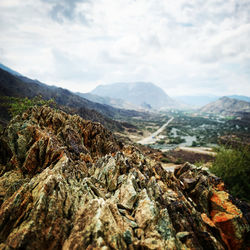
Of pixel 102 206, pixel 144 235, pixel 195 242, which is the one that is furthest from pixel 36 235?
pixel 195 242

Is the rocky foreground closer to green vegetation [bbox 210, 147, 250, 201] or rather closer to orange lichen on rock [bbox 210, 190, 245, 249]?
orange lichen on rock [bbox 210, 190, 245, 249]

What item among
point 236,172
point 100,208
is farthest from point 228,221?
point 236,172

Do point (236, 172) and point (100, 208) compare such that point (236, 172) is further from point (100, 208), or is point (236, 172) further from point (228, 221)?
point (100, 208)

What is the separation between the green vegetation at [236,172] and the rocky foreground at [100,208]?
16.1 metres

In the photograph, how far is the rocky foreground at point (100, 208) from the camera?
6.35 meters

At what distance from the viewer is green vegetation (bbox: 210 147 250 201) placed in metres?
26.8

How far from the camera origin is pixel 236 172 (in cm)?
2811

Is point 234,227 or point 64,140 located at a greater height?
point 64,140

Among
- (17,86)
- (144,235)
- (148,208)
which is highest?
(17,86)

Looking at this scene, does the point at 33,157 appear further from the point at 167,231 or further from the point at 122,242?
the point at 167,231

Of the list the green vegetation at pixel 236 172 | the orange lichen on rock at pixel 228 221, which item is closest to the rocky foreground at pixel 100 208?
the orange lichen on rock at pixel 228 221

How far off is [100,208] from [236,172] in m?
31.8

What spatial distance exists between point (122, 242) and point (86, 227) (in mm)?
1720

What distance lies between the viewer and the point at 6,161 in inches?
606
